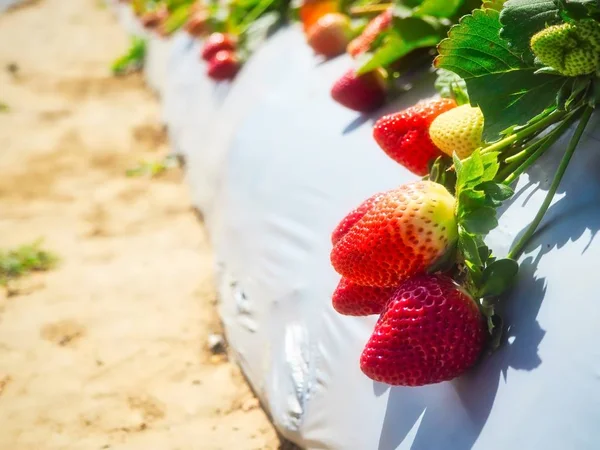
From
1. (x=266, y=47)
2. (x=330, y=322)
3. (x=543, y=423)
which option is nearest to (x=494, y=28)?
(x=543, y=423)

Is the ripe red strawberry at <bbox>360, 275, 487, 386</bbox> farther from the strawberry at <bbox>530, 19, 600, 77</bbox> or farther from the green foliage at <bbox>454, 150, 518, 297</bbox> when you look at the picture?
the strawberry at <bbox>530, 19, 600, 77</bbox>

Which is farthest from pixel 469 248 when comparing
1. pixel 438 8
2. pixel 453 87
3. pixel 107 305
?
pixel 107 305

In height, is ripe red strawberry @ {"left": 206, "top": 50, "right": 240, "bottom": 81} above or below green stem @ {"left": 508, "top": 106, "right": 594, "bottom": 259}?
below

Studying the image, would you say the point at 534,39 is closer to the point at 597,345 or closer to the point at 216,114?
the point at 597,345

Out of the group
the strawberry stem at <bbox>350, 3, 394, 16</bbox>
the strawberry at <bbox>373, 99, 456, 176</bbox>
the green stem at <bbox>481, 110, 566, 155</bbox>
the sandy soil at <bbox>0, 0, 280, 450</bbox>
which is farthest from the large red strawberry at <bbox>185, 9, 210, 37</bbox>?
the green stem at <bbox>481, 110, 566, 155</bbox>

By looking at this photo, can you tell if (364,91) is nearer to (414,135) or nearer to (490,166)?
(414,135)

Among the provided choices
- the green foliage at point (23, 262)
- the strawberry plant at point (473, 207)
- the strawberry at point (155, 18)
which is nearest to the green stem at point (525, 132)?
the strawberry plant at point (473, 207)

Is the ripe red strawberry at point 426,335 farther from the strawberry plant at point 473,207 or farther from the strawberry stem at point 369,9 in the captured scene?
the strawberry stem at point 369,9
